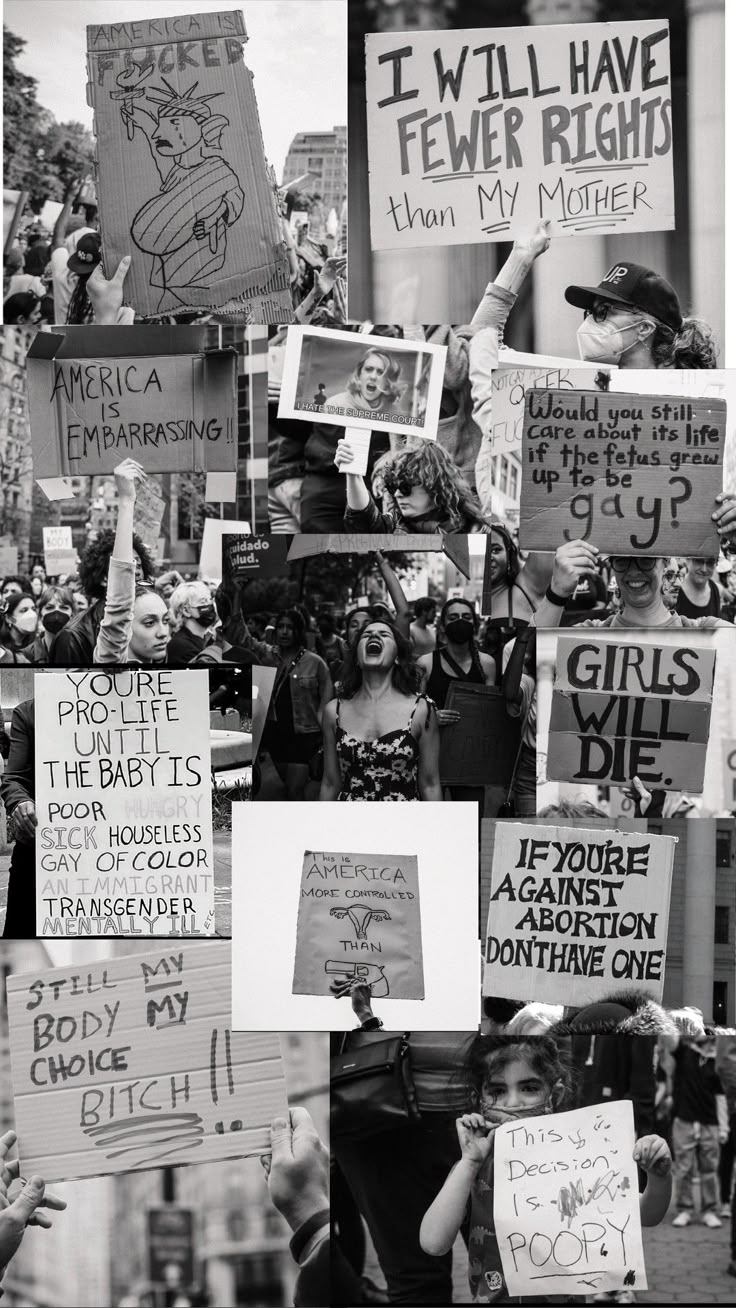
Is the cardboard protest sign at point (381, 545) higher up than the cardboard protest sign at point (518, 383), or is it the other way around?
the cardboard protest sign at point (518, 383)

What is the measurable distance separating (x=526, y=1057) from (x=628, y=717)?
1.01 meters

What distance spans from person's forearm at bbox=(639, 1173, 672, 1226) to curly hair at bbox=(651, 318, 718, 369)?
2320 millimetres

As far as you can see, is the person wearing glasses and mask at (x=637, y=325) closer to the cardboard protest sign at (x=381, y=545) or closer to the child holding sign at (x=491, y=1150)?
the cardboard protest sign at (x=381, y=545)

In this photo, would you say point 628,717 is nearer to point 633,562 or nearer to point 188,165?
point 633,562

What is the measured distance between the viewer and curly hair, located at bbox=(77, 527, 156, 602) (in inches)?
144

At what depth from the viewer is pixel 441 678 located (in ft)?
11.8

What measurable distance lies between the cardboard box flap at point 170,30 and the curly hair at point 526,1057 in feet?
9.79

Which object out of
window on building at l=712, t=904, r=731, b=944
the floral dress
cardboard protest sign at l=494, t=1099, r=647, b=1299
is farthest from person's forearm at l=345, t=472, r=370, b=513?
cardboard protest sign at l=494, t=1099, r=647, b=1299

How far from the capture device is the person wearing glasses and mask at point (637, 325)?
3.65 meters

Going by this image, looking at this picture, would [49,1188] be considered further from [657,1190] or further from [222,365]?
[222,365]

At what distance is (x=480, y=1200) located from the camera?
3615 millimetres

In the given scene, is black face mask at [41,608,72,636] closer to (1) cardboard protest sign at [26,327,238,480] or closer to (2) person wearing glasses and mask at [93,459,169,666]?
(2) person wearing glasses and mask at [93,459,169,666]

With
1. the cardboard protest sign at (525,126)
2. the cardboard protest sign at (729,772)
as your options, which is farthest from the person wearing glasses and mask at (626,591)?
the cardboard protest sign at (525,126)

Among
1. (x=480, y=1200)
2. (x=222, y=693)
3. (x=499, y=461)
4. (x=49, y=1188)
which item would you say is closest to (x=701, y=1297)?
(x=480, y=1200)
